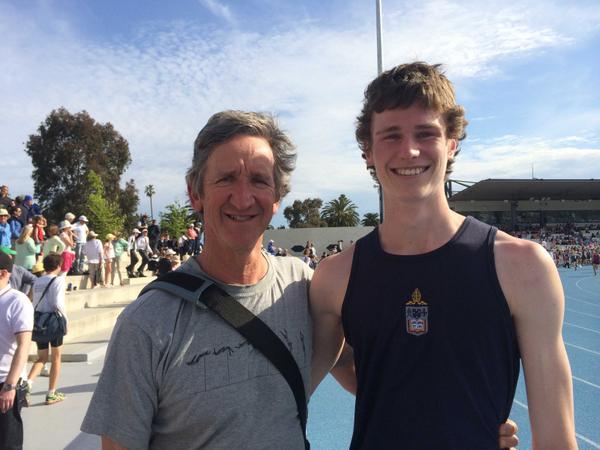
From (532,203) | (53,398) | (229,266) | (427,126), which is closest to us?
(229,266)

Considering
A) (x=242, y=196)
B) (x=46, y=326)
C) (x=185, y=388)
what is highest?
(x=242, y=196)

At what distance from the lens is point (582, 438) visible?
605cm

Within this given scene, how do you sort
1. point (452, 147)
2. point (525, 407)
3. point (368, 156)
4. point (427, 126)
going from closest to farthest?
point (427, 126)
point (452, 147)
point (368, 156)
point (525, 407)

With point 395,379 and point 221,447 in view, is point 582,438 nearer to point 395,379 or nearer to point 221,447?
point 395,379

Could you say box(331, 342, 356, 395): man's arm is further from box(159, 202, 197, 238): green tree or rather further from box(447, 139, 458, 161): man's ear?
box(159, 202, 197, 238): green tree

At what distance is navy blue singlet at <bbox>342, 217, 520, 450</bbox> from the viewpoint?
1859 millimetres

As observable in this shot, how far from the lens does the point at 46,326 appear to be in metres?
6.14

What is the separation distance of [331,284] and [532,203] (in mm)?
69240

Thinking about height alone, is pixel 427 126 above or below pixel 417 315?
above

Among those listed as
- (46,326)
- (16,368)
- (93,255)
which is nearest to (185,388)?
(16,368)

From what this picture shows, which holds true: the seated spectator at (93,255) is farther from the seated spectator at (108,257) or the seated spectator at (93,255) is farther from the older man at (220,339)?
the older man at (220,339)

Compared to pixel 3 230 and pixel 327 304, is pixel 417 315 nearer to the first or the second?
pixel 327 304

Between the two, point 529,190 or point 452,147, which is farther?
point 529,190

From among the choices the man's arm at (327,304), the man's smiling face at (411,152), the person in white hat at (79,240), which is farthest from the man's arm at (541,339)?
the person in white hat at (79,240)
